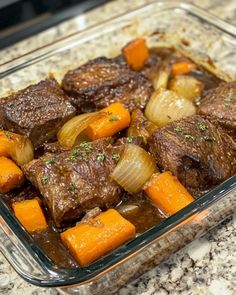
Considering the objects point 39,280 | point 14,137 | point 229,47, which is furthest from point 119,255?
Answer: point 229,47

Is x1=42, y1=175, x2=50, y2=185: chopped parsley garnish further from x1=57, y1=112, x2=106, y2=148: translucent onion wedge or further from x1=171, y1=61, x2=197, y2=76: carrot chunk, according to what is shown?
x1=171, y1=61, x2=197, y2=76: carrot chunk

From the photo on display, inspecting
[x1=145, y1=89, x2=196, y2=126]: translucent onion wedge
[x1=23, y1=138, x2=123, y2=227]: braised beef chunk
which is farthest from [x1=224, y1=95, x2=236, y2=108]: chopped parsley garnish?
[x1=23, y1=138, x2=123, y2=227]: braised beef chunk

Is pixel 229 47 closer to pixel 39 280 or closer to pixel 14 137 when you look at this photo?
pixel 14 137

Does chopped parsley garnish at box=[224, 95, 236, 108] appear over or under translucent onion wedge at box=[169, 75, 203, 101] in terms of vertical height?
over

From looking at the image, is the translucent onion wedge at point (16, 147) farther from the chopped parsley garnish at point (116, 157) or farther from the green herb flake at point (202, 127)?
the green herb flake at point (202, 127)

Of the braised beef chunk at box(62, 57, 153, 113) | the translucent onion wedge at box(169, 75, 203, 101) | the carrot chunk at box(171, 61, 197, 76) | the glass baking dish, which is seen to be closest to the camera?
the glass baking dish

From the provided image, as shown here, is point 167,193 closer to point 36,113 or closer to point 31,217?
point 31,217
